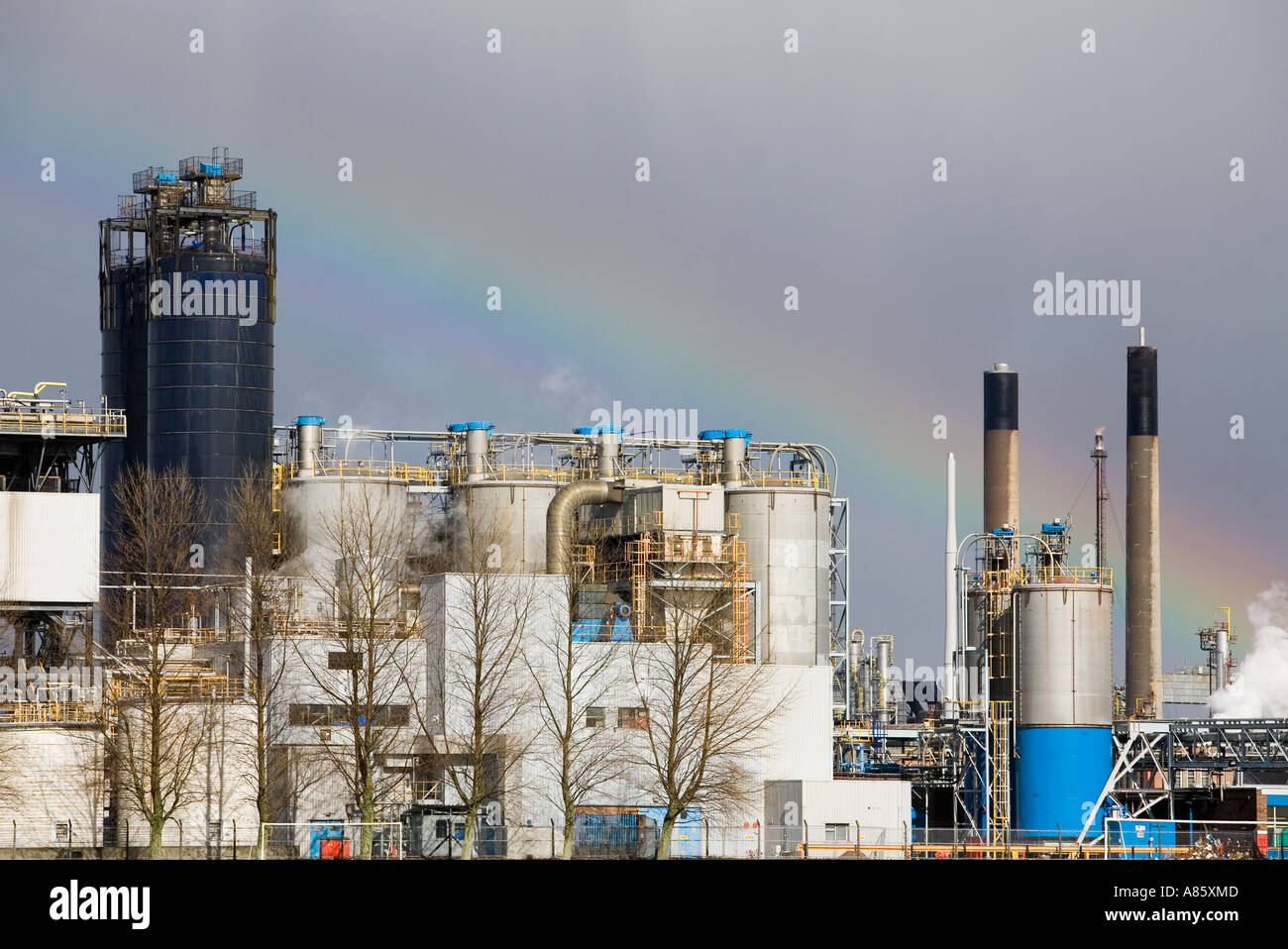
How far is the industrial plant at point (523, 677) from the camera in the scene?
2382 inches

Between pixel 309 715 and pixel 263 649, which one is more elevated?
pixel 263 649

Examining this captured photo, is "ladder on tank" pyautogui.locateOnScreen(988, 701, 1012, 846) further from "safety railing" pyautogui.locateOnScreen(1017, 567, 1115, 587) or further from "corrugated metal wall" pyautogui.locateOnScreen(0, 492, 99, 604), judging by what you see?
"corrugated metal wall" pyautogui.locateOnScreen(0, 492, 99, 604)

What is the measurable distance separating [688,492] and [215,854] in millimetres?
23173

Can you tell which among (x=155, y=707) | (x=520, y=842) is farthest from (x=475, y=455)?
(x=520, y=842)

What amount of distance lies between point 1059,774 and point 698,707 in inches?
864

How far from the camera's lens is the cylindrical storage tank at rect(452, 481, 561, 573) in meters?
77.6

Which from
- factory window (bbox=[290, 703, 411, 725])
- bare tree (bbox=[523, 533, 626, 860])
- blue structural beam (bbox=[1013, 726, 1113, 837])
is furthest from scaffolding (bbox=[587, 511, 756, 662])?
blue structural beam (bbox=[1013, 726, 1113, 837])

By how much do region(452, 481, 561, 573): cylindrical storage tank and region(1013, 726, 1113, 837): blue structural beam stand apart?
20.8 m

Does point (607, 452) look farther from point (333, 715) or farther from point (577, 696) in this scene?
point (333, 715)

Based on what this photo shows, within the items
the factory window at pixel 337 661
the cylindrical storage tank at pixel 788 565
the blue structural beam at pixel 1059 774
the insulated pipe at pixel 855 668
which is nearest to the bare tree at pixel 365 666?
the factory window at pixel 337 661

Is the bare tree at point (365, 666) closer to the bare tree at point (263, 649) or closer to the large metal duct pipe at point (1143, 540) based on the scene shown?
the bare tree at point (263, 649)

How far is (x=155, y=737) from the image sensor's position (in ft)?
186

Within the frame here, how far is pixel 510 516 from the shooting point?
3071 inches

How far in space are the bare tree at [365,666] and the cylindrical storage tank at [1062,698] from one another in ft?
84.6
